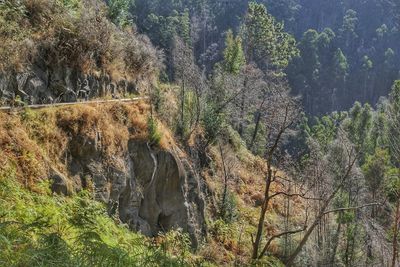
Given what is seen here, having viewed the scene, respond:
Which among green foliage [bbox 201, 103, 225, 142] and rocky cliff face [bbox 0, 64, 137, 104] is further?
green foliage [bbox 201, 103, 225, 142]

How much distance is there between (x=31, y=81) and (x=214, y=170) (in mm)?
15232

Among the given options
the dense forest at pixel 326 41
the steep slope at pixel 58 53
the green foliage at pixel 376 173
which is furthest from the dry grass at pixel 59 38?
the dense forest at pixel 326 41

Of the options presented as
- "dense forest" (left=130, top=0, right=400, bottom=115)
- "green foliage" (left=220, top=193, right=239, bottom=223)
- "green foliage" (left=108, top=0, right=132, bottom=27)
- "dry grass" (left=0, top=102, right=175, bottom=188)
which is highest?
"dense forest" (left=130, top=0, right=400, bottom=115)

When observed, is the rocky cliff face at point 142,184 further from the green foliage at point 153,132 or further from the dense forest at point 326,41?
the dense forest at point 326,41

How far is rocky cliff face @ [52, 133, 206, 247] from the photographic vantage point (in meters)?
12.1

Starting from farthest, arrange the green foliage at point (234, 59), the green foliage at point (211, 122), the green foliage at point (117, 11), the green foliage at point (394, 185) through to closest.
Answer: the green foliage at point (234, 59), the green foliage at point (211, 122), the green foliage at point (117, 11), the green foliage at point (394, 185)

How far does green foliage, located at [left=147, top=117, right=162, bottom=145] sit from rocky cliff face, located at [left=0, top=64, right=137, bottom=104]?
155cm

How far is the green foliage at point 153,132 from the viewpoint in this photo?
Answer: 15.8 m

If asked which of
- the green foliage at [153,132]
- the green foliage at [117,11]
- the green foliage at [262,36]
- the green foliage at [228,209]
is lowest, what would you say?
the green foliage at [228,209]

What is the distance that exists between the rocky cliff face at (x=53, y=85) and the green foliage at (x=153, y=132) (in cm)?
155

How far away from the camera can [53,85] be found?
12.6 meters

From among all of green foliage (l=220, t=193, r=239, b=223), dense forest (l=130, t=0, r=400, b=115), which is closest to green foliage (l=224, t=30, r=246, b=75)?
green foliage (l=220, t=193, r=239, b=223)

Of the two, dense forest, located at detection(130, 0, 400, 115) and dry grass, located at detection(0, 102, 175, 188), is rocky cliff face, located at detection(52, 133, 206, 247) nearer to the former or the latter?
dry grass, located at detection(0, 102, 175, 188)

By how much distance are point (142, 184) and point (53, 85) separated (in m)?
4.77
